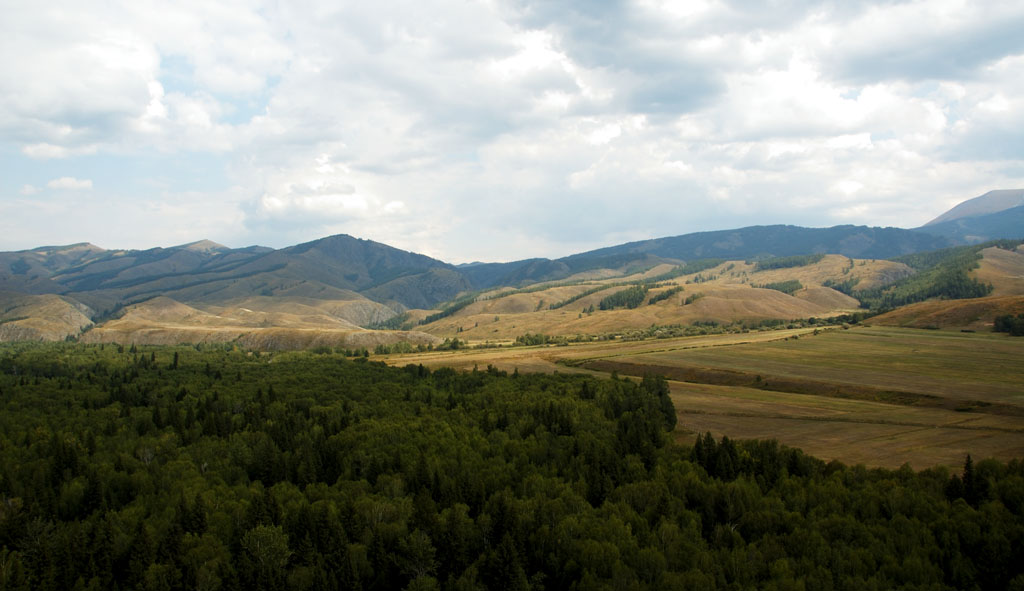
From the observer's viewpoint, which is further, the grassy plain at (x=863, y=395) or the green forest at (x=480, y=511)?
the grassy plain at (x=863, y=395)

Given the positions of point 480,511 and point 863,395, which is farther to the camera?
point 863,395

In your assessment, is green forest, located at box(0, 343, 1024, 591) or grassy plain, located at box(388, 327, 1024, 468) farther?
grassy plain, located at box(388, 327, 1024, 468)

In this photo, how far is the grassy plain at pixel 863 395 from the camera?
3519 inches

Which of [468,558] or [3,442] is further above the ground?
[3,442]

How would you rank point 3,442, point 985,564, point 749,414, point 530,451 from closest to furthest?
1. point 985,564
2. point 530,451
3. point 3,442
4. point 749,414

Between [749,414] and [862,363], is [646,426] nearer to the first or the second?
[749,414]

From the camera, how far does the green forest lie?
5175 centimetres

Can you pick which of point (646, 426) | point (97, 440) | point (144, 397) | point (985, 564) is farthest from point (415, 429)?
point (144, 397)

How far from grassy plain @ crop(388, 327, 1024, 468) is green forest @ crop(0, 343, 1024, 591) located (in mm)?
15914

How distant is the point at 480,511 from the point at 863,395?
97.7 meters

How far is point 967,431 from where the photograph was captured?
309 feet

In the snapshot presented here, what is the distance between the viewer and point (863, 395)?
128125 millimetres

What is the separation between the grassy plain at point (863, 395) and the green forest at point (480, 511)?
15914 mm

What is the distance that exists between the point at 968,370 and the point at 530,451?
120 m
